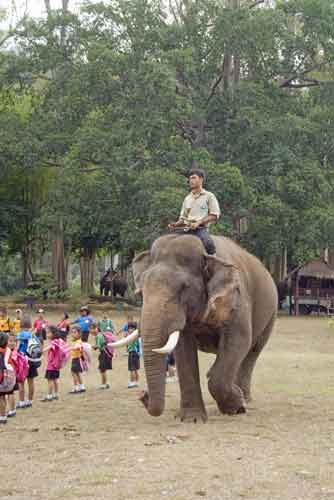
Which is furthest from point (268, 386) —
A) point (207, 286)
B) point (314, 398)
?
point (207, 286)

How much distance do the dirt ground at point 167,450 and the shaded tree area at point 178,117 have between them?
59.7 feet

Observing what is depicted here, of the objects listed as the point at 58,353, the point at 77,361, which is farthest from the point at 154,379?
the point at 77,361

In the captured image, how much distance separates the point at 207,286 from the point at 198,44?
25.5 m

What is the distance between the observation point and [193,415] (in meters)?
9.79

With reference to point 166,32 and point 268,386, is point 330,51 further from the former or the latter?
point 268,386

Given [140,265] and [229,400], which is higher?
[140,265]

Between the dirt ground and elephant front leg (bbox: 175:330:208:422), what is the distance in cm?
16

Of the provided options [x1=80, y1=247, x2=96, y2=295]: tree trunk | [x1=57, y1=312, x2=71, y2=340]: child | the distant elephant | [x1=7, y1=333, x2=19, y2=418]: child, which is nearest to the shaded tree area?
[x1=80, y1=247, x2=96, y2=295]: tree trunk

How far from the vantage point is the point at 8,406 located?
1083 cm

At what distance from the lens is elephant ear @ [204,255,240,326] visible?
9.45m

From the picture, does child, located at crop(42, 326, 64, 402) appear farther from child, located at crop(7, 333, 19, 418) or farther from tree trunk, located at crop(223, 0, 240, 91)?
tree trunk, located at crop(223, 0, 240, 91)

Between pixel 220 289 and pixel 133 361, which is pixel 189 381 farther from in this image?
pixel 133 361

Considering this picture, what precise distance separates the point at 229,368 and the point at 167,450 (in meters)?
2.03

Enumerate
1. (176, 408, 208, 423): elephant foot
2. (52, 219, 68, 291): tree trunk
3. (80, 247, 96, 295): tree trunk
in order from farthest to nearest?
(80, 247, 96, 295): tree trunk, (52, 219, 68, 291): tree trunk, (176, 408, 208, 423): elephant foot
